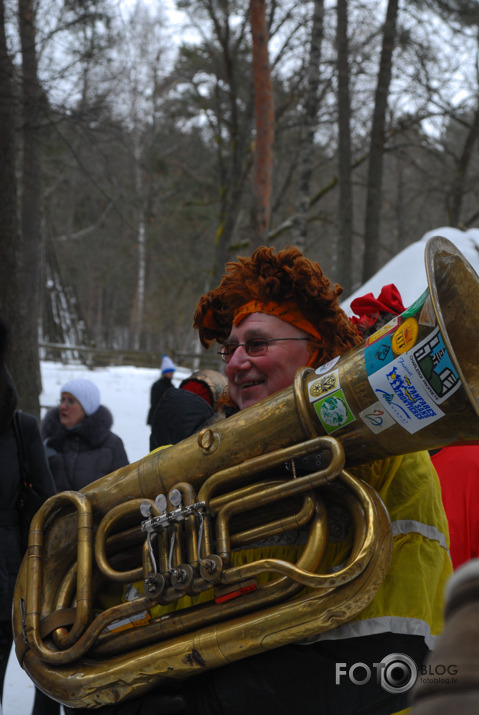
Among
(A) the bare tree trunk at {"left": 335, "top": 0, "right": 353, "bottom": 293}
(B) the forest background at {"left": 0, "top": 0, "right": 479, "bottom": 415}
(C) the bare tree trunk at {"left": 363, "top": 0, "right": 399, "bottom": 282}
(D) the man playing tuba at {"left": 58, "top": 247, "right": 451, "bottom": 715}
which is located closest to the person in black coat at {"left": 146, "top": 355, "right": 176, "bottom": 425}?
(B) the forest background at {"left": 0, "top": 0, "right": 479, "bottom": 415}

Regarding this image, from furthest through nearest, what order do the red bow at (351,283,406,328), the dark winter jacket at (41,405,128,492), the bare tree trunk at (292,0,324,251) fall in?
the bare tree trunk at (292,0,324,251)
the dark winter jacket at (41,405,128,492)
the red bow at (351,283,406,328)

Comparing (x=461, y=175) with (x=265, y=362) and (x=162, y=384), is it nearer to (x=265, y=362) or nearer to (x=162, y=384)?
(x=162, y=384)

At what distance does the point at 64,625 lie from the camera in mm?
1631

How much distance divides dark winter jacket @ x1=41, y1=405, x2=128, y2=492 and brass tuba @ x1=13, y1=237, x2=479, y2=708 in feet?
8.06

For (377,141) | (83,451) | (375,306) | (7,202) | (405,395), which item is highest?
(377,141)

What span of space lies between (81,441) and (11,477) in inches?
53.6

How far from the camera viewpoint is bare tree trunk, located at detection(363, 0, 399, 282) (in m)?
9.94

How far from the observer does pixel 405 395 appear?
1.40 m

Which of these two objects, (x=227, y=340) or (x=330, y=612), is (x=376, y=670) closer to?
(x=330, y=612)

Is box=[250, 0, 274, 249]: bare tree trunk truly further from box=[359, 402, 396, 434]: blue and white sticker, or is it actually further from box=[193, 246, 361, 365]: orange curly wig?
box=[359, 402, 396, 434]: blue and white sticker

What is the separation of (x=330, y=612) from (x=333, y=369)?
19.6 inches

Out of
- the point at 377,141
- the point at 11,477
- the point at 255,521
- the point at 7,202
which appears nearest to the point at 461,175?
the point at 377,141

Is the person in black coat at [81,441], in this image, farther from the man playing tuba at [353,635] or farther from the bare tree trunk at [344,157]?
the bare tree trunk at [344,157]

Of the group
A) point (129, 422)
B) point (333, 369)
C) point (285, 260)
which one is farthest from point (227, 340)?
point (129, 422)
